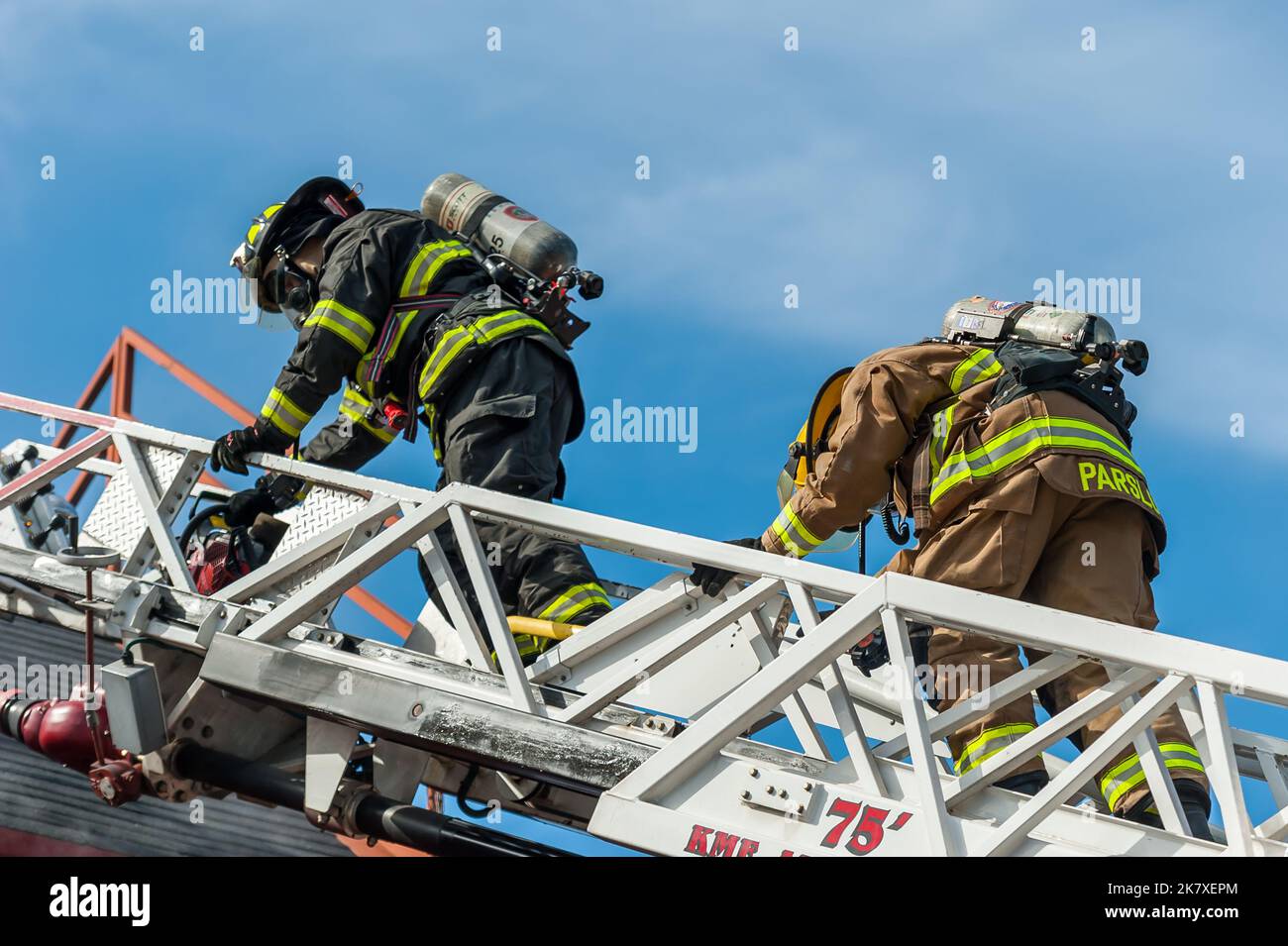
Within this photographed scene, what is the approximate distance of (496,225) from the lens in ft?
24.5

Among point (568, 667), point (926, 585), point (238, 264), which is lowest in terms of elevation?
point (568, 667)

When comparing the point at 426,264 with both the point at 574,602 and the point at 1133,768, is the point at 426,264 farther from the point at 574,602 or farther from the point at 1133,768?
the point at 1133,768

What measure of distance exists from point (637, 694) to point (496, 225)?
2709 millimetres

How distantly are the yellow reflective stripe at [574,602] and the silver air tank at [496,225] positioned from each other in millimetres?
1714

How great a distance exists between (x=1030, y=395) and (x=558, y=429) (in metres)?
2.16

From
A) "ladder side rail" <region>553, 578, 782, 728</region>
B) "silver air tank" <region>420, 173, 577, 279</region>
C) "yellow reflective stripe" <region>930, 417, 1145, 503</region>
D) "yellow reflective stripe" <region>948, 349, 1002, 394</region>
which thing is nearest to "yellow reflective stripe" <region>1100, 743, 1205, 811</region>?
"yellow reflective stripe" <region>930, 417, 1145, 503</region>

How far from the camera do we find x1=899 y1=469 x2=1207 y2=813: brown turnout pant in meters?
5.13

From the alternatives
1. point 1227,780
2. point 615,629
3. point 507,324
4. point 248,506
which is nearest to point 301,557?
point 615,629

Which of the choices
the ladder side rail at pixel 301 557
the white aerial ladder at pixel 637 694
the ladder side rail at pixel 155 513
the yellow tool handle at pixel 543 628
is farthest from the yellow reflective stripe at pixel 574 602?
the ladder side rail at pixel 155 513

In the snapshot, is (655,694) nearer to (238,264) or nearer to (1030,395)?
(1030,395)

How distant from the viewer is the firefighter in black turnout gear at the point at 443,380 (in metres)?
6.30

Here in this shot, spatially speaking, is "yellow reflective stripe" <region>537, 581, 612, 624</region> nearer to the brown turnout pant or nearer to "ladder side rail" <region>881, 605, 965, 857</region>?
the brown turnout pant
